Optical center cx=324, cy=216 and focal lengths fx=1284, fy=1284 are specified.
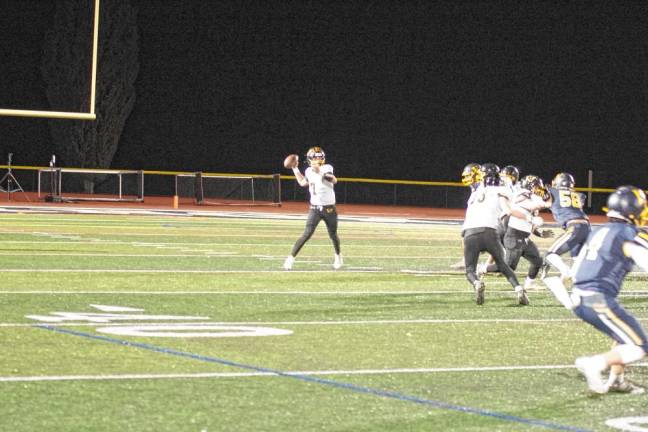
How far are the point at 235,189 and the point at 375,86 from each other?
8.25 m

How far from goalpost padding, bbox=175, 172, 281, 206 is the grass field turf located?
81.8ft

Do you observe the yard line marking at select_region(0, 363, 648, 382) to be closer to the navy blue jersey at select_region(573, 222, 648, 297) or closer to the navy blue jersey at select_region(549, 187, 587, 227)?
the navy blue jersey at select_region(573, 222, 648, 297)

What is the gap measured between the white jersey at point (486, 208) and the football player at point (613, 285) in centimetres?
547

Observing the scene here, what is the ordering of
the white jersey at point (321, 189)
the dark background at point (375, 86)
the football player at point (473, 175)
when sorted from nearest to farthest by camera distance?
the football player at point (473, 175) → the white jersey at point (321, 189) → the dark background at point (375, 86)

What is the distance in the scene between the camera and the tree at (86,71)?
46219 mm

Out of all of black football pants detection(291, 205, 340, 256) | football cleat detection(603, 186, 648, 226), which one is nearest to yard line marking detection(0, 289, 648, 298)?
black football pants detection(291, 205, 340, 256)

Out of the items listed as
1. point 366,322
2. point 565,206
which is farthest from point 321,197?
point 366,322

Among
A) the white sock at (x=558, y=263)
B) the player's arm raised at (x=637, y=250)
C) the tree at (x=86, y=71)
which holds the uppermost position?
the tree at (x=86, y=71)

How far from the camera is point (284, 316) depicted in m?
11.8

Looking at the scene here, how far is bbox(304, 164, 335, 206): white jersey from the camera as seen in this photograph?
717 inches

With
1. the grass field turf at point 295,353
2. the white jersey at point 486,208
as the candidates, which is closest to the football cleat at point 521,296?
the grass field turf at point 295,353

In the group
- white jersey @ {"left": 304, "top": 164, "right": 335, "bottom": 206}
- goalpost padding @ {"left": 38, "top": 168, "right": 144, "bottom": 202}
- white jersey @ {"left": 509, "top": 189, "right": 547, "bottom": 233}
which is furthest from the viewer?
goalpost padding @ {"left": 38, "top": 168, "right": 144, "bottom": 202}

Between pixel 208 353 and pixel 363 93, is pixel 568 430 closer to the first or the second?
pixel 208 353

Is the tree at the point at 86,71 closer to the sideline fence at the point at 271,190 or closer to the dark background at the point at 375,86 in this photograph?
the sideline fence at the point at 271,190
